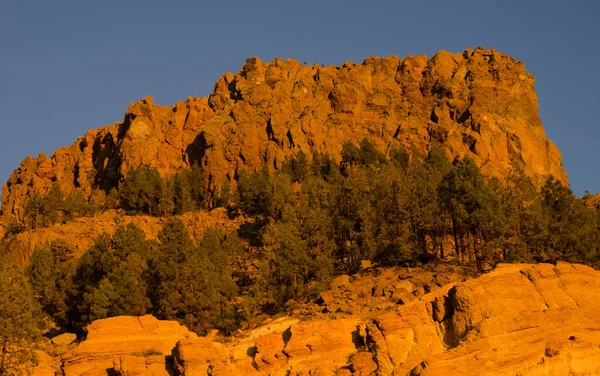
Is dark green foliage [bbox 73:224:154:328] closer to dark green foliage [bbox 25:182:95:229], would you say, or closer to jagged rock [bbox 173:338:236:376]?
jagged rock [bbox 173:338:236:376]

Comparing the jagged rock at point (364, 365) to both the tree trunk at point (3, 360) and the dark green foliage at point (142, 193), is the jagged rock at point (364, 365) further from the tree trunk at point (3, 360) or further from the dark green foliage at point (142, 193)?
the dark green foliage at point (142, 193)

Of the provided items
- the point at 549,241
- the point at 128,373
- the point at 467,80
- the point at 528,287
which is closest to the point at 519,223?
the point at 549,241

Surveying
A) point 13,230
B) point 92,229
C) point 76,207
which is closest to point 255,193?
point 92,229

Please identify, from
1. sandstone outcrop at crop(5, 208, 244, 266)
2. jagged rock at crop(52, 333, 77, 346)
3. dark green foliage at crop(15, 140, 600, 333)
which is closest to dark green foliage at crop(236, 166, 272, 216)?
sandstone outcrop at crop(5, 208, 244, 266)

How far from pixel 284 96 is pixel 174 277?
5254cm

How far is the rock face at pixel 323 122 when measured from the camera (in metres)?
97.8

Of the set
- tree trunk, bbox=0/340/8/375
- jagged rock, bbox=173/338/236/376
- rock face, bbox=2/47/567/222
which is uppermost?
rock face, bbox=2/47/567/222

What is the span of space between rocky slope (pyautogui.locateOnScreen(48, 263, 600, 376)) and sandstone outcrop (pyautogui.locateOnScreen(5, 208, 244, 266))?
37.7 meters

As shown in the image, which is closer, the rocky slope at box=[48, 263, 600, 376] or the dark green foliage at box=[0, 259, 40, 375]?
the rocky slope at box=[48, 263, 600, 376]

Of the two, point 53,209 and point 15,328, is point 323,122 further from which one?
point 15,328

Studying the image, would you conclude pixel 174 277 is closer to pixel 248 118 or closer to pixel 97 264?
pixel 97 264

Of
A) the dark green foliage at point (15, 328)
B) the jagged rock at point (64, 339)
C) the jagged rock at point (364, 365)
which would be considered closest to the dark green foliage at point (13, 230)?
the jagged rock at point (64, 339)

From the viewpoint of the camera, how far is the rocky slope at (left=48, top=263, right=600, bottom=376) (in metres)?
28.9

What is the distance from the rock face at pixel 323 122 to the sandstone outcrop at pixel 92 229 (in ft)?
37.3
